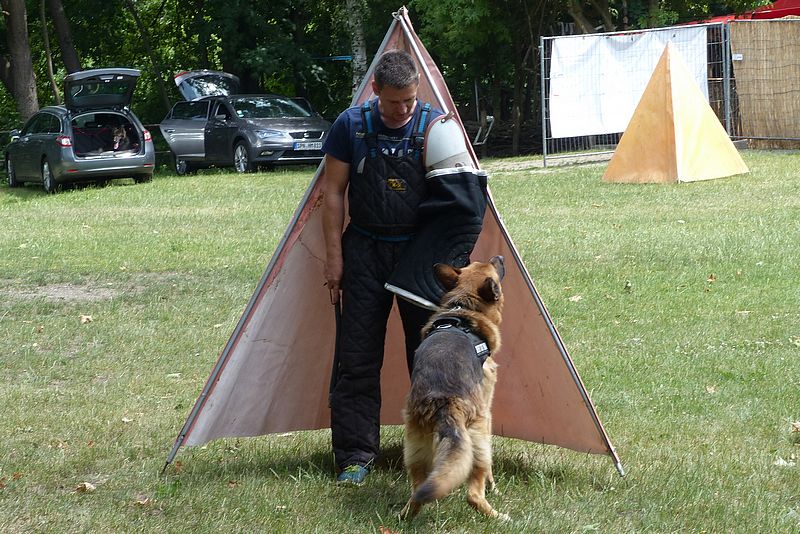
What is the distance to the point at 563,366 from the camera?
488 centimetres

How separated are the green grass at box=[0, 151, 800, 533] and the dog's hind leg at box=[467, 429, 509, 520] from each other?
7cm

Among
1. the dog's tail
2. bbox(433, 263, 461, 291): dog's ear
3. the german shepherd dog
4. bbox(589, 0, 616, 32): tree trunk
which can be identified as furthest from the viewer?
bbox(589, 0, 616, 32): tree trunk

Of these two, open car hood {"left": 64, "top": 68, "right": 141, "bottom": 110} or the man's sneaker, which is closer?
the man's sneaker

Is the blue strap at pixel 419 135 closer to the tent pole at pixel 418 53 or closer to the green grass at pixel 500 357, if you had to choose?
the tent pole at pixel 418 53

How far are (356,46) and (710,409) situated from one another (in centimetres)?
2011

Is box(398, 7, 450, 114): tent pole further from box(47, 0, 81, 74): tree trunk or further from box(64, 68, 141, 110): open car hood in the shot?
box(47, 0, 81, 74): tree trunk

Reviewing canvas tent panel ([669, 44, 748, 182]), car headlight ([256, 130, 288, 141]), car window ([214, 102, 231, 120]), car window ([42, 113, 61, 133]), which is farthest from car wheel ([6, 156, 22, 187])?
canvas tent panel ([669, 44, 748, 182])

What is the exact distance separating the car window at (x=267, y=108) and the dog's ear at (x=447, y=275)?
18505mm

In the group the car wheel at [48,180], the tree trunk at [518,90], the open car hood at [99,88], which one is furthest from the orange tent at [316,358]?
the tree trunk at [518,90]

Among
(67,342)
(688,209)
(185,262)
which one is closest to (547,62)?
(688,209)

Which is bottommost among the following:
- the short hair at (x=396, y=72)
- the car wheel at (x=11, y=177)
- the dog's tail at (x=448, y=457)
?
the car wheel at (x=11, y=177)

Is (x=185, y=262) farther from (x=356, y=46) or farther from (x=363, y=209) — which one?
(x=356, y=46)

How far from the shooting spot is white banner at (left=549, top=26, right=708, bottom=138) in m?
18.2

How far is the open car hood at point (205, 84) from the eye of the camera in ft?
82.0
